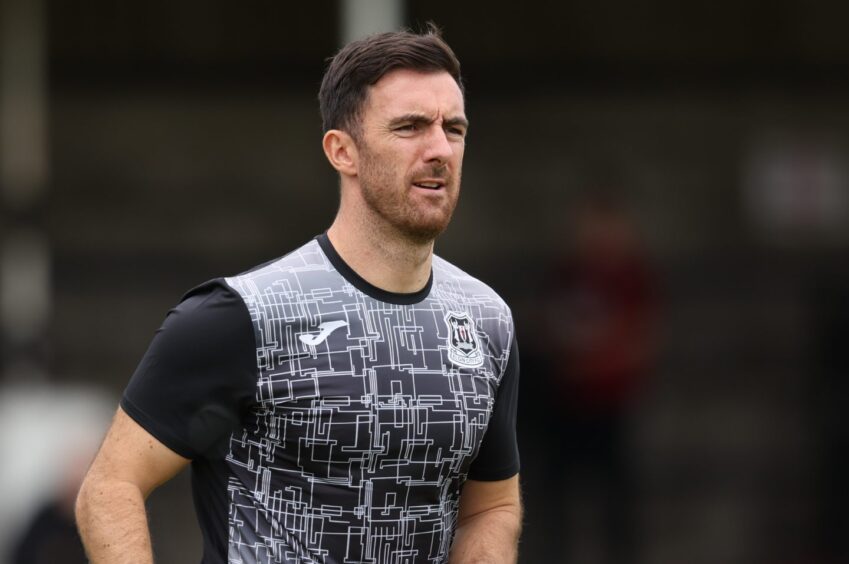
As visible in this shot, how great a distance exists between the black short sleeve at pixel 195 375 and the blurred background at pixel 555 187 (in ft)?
21.8

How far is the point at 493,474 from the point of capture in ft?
12.1

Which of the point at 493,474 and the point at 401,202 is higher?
the point at 401,202

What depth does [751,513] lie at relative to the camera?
1031cm

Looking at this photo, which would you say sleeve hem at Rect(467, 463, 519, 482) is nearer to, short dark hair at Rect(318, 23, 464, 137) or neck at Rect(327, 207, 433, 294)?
neck at Rect(327, 207, 433, 294)

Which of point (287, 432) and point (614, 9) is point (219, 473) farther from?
point (614, 9)

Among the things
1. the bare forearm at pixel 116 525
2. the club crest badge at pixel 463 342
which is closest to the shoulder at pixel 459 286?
the club crest badge at pixel 463 342

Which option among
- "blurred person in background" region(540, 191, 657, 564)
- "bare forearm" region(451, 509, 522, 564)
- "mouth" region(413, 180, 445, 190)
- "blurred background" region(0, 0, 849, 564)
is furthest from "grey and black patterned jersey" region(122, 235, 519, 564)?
"blurred background" region(0, 0, 849, 564)

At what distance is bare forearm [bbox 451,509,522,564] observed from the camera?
363 centimetres

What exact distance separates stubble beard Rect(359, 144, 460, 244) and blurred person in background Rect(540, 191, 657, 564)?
505 centimetres

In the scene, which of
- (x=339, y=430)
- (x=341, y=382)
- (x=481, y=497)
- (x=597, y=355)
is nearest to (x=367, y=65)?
(x=341, y=382)

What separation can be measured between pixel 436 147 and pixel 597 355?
538cm

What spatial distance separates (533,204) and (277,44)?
2009 mm

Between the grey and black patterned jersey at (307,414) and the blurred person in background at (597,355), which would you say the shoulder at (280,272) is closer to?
the grey and black patterned jersey at (307,414)

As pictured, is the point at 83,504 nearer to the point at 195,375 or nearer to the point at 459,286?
the point at 195,375
